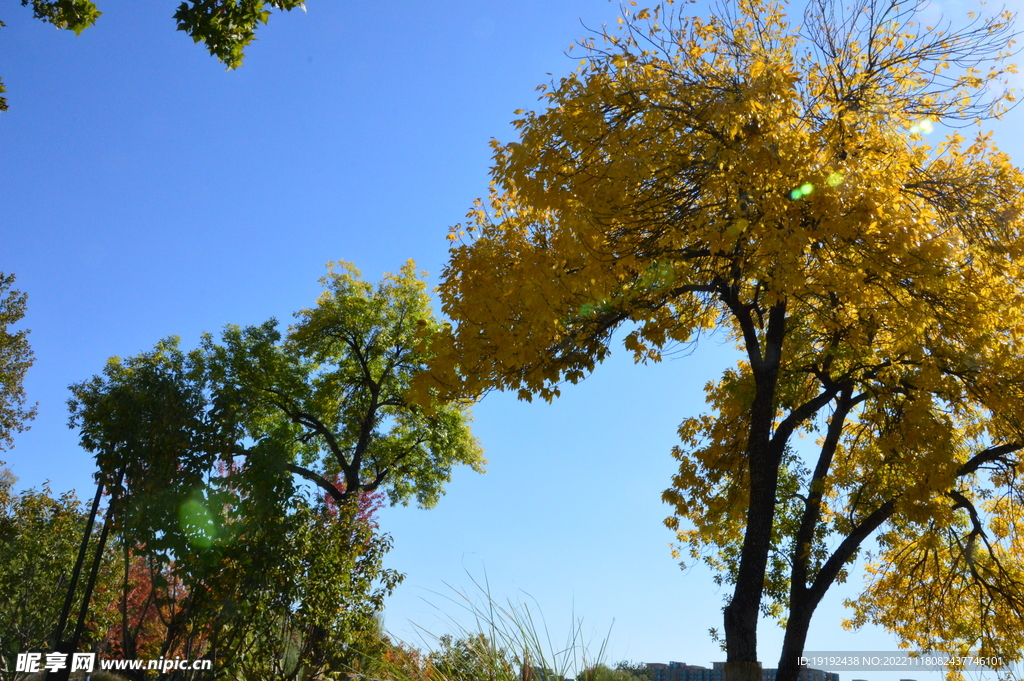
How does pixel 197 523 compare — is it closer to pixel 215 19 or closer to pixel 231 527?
pixel 231 527

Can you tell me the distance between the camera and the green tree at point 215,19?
7969mm

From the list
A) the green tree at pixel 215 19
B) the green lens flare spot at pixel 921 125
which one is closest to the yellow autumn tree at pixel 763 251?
the green lens flare spot at pixel 921 125

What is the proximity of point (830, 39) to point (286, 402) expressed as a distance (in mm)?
18046

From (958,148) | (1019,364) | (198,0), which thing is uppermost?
(198,0)

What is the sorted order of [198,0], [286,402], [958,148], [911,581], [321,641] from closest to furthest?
1. [198,0]
2. [958,148]
3. [321,641]
4. [911,581]
5. [286,402]

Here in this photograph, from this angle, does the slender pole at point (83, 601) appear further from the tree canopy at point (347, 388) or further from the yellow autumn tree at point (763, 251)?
the tree canopy at point (347, 388)

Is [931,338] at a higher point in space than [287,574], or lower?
higher

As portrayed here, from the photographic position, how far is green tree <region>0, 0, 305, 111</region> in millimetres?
7969

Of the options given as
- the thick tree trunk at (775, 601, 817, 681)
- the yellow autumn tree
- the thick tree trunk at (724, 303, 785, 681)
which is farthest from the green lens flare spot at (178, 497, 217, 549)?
the thick tree trunk at (775, 601, 817, 681)

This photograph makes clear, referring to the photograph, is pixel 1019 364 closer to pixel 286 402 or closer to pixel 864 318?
pixel 864 318

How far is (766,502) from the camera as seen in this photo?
27.5ft

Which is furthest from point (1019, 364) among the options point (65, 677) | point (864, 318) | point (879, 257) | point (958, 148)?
point (65, 677)

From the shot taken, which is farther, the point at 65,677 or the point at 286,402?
the point at 286,402

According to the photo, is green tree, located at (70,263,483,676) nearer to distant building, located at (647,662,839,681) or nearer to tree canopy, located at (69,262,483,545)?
distant building, located at (647,662,839,681)
